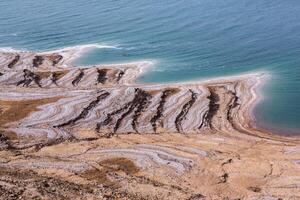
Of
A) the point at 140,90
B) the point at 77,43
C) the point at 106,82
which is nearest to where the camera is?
the point at 140,90

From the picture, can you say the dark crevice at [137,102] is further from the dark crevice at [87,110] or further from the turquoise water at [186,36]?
the turquoise water at [186,36]

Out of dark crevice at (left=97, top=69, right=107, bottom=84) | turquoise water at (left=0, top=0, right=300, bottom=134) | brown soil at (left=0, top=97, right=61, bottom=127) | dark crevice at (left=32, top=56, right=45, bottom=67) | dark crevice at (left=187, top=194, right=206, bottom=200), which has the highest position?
turquoise water at (left=0, top=0, right=300, bottom=134)

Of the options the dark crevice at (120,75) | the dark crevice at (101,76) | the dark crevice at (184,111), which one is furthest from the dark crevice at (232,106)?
the dark crevice at (101,76)

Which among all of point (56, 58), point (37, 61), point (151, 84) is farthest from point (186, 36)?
point (37, 61)

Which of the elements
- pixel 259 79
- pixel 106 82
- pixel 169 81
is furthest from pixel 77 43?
pixel 259 79

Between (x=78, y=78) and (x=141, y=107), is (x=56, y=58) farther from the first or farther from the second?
(x=141, y=107)

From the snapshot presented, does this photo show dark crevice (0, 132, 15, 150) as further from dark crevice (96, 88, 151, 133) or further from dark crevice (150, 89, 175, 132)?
dark crevice (150, 89, 175, 132)

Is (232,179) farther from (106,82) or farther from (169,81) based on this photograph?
(106,82)

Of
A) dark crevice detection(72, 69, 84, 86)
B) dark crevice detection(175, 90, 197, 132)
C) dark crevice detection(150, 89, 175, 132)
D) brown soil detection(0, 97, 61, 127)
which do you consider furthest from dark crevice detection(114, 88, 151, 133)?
dark crevice detection(72, 69, 84, 86)
